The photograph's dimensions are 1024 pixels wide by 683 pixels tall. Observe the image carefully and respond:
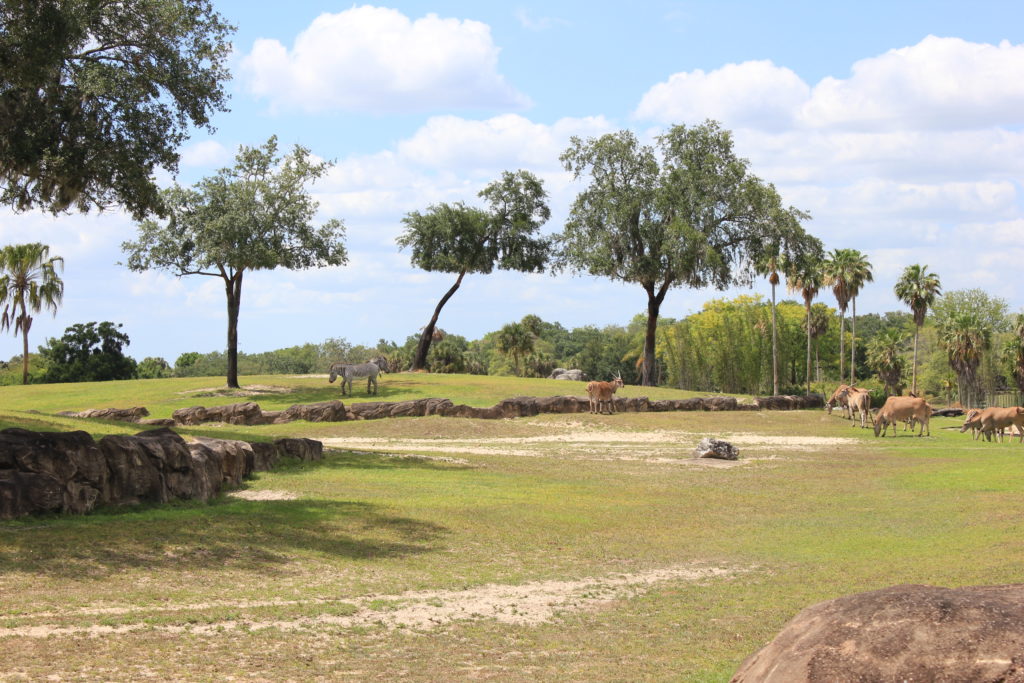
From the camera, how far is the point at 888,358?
84250 mm

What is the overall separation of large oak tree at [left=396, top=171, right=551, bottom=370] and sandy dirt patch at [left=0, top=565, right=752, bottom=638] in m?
49.5

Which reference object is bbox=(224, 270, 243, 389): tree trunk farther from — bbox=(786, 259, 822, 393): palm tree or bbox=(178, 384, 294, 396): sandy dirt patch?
bbox=(786, 259, 822, 393): palm tree

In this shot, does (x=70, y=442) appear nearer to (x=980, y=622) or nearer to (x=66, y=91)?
(x=66, y=91)

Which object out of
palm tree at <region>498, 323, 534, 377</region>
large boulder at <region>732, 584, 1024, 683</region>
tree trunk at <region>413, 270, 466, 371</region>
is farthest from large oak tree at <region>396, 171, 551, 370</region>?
large boulder at <region>732, 584, 1024, 683</region>

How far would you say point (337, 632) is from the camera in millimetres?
10617

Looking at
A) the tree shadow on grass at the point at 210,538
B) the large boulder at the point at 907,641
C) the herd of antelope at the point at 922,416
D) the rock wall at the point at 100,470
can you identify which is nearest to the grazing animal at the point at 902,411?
the herd of antelope at the point at 922,416

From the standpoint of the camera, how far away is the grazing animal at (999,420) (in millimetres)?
33938

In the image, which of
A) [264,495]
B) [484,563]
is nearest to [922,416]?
[264,495]

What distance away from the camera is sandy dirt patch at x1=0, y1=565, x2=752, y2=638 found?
10.3m

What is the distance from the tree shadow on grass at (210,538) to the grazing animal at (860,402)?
27.9 m

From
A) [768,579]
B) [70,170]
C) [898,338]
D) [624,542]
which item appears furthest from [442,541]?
[898,338]

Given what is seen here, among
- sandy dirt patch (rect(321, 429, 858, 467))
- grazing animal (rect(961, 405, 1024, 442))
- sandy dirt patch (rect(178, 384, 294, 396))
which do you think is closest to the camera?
sandy dirt patch (rect(321, 429, 858, 467))

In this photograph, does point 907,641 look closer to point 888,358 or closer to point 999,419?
point 999,419

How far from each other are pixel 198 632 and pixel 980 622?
7.78 m
